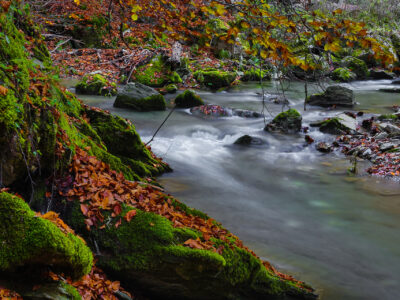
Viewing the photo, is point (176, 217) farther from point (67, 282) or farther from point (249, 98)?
point (249, 98)

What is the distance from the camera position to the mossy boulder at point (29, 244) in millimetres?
2393

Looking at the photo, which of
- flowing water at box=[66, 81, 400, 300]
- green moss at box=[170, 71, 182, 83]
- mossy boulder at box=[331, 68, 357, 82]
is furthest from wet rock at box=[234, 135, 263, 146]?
mossy boulder at box=[331, 68, 357, 82]

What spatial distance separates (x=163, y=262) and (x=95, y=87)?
12.0 meters

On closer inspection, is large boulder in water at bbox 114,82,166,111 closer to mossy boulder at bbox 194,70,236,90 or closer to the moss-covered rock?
the moss-covered rock

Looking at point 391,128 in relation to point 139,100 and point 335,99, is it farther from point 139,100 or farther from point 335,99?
point 139,100

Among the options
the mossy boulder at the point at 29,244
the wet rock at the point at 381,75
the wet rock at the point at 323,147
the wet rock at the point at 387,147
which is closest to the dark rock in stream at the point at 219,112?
the wet rock at the point at 323,147

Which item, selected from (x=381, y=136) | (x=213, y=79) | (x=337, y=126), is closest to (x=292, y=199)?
(x=381, y=136)

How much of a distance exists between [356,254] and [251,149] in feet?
17.8

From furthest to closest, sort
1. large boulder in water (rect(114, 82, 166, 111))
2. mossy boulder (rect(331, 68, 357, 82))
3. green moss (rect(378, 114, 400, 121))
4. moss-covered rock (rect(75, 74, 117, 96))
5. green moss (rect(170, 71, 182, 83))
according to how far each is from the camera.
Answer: mossy boulder (rect(331, 68, 357, 82)) → green moss (rect(170, 71, 182, 83)) → moss-covered rock (rect(75, 74, 117, 96)) → large boulder in water (rect(114, 82, 166, 111)) → green moss (rect(378, 114, 400, 121))

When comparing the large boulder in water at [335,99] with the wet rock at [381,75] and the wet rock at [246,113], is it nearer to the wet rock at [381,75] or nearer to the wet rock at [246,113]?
the wet rock at [246,113]

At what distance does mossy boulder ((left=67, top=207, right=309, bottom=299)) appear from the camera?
3.21m

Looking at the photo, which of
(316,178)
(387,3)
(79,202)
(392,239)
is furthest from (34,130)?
(387,3)

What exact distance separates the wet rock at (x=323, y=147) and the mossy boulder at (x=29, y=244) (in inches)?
349

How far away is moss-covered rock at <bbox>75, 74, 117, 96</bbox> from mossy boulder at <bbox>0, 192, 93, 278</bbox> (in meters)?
11.9
